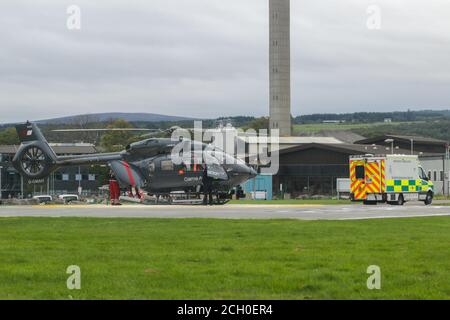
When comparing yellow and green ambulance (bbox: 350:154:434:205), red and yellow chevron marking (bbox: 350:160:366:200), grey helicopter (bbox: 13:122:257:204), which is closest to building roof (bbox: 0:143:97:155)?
grey helicopter (bbox: 13:122:257:204)

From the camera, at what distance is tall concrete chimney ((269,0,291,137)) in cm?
12962

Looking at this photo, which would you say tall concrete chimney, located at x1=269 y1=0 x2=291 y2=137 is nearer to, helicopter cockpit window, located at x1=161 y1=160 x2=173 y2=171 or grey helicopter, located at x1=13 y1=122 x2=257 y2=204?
grey helicopter, located at x1=13 y1=122 x2=257 y2=204

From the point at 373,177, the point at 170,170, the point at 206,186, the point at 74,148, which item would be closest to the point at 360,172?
the point at 373,177

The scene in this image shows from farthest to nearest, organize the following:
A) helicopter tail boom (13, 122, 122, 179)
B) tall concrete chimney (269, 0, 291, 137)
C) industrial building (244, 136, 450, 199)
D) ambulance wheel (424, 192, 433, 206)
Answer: tall concrete chimney (269, 0, 291, 137), industrial building (244, 136, 450, 199), helicopter tail boom (13, 122, 122, 179), ambulance wheel (424, 192, 433, 206)

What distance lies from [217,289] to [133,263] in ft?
8.81

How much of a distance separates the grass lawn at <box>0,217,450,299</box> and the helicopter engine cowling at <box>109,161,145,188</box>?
19495mm

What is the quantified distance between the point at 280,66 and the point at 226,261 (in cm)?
12169

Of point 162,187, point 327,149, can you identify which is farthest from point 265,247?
point 327,149

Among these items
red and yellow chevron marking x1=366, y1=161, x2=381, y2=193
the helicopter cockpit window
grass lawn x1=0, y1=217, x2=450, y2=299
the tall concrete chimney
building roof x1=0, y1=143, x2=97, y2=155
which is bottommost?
grass lawn x1=0, y1=217, x2=450, y2=299

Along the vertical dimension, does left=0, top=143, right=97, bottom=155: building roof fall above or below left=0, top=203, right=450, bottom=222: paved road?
above

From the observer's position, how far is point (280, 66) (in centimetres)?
13200

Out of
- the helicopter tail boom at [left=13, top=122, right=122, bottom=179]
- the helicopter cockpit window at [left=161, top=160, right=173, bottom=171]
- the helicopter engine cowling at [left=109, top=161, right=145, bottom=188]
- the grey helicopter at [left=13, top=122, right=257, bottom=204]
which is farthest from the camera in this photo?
the helicopter tail boom at [left=13, top=122, right=122, bottom=179]

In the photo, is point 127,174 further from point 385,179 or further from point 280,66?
point 280,66

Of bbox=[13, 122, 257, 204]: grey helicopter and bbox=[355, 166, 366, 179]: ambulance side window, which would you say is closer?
bbox=[13, 122, 257, 204]: grey helicopter
